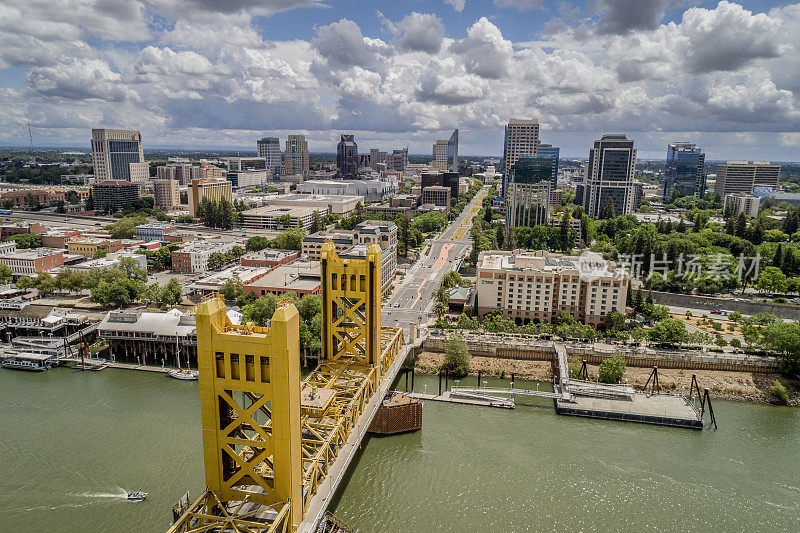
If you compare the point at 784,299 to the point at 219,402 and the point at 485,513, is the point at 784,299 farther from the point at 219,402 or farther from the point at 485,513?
the point at 219,402

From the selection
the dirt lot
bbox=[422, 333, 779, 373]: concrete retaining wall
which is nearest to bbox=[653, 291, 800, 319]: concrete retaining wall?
the dirt lot

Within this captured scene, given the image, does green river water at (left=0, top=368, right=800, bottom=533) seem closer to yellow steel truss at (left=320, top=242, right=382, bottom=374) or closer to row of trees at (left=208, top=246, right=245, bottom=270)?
yellow steel truss at (left=320, top=242, right=382, bottom=374)

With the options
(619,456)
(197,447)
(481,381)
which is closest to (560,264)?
(481,381)

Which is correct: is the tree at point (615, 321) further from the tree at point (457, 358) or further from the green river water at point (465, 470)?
the tree at point (457, 358)

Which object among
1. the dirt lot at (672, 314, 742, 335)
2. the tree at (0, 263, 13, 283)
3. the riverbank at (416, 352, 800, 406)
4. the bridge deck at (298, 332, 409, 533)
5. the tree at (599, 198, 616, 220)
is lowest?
the riverbank at (416, 352, 800, 406)

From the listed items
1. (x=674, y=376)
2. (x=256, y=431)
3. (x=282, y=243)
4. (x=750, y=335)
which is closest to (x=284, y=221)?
(x=282, y=243)

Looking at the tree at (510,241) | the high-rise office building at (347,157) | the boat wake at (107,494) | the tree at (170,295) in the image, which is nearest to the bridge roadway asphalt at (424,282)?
the tree at (510,241)
